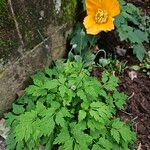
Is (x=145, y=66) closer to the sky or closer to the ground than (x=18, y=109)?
closer to the ground

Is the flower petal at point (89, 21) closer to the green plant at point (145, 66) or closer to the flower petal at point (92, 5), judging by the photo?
the flower petal at point (92, 5)

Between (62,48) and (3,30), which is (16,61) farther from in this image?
(62,48)

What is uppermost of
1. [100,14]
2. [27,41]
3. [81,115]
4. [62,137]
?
[100,14]

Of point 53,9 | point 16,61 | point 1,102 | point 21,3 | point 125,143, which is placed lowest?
point 125,143

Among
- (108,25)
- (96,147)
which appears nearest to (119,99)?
(96,147)

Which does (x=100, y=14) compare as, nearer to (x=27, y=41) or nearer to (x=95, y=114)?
(x=27, y=41)

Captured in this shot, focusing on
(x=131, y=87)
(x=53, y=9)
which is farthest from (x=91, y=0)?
(x=131, y=87)
